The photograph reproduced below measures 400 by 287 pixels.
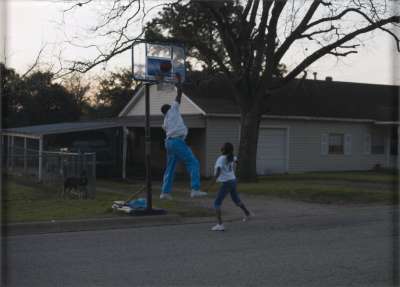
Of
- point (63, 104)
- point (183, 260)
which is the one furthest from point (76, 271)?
point (63, 104)

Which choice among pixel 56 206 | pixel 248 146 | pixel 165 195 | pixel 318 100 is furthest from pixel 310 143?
pixel 56 206

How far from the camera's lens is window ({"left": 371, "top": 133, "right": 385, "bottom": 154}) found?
3280 centimetres

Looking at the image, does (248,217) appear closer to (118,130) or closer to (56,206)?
(56,206)

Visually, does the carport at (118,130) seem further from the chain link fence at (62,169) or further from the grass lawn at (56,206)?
the grass lawn at (56,206)

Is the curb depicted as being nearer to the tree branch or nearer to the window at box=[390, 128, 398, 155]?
the tree branch

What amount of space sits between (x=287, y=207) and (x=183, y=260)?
7050mm

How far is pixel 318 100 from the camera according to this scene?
32.6 metres

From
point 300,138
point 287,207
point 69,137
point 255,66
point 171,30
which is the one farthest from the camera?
point 300,138

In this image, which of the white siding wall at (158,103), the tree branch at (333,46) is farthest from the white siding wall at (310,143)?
the tree branch at (333,46)

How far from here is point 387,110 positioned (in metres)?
34.4

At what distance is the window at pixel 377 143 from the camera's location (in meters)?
32.8

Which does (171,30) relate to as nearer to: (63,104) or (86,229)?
(86,229)

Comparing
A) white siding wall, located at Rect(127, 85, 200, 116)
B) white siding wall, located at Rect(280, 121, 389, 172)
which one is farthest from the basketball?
white siding wall, located at Rect(280, 121, 389, 172)

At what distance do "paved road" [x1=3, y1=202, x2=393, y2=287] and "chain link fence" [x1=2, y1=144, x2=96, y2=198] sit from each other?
5022 mm
